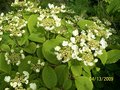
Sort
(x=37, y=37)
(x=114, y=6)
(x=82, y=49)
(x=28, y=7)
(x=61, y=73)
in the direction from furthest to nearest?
(x=114, y=6) < (x=28, y=7) < (x=37, y=37) < (x=61, y=73) < (x=82, y=49)

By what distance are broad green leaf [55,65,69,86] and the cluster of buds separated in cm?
16

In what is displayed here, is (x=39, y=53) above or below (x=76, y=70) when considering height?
above

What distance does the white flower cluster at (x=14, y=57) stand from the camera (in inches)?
73.4

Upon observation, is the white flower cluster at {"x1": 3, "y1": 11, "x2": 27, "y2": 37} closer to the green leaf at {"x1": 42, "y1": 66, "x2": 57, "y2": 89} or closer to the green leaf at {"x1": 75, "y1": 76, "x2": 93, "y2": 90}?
the green leaf at {"x1": 42, "y1": 66, "x2": 57, "y2": 89}

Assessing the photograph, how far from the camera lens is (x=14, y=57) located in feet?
6.14

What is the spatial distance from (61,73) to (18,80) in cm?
22

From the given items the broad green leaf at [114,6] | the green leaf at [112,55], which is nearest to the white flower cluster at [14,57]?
the green leaf at [112,55]

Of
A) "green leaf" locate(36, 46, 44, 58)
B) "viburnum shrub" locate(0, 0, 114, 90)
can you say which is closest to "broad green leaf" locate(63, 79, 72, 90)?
"viburnum shrub" locate(0, 0, 114, 90)

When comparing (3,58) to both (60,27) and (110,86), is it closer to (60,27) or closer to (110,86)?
(60,27)

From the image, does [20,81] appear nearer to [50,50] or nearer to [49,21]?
[50,50]

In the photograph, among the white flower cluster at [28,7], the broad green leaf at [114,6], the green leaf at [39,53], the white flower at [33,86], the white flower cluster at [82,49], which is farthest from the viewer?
the broad green leaf at [114,6]

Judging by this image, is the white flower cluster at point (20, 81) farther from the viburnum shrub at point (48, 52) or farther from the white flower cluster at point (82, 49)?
the white flower cluster at point (82, 49)

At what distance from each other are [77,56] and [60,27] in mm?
305

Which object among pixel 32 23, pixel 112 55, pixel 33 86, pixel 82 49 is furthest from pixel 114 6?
pixel 33 86
